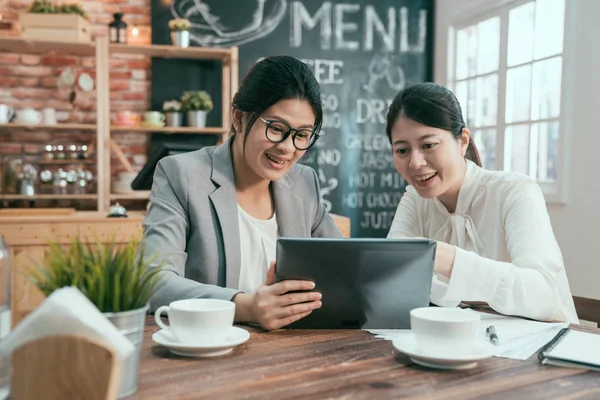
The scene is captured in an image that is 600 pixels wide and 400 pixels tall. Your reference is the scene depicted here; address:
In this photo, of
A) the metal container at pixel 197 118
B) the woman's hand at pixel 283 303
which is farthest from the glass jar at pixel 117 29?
the woman's hand at pixel 283 303

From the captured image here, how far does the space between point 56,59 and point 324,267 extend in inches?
151

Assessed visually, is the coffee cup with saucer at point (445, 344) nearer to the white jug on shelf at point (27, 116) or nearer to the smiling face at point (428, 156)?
the smiling face at point (428, 156)

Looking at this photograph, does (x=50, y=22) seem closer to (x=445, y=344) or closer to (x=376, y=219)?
(x=376, y=219)

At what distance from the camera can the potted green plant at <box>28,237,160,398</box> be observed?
32.8 inches

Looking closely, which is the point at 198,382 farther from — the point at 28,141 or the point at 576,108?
the point at 28,141

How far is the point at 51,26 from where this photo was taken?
13.1 ft

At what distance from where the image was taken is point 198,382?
2.94 feet

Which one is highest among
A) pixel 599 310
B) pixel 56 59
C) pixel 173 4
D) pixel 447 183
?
pixel 173 4

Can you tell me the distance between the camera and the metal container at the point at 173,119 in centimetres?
433

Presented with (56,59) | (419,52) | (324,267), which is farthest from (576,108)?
(56,59)

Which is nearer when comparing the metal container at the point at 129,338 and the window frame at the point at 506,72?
the metal container at the point at 129,338

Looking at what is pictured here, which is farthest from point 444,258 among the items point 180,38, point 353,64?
point 353,64

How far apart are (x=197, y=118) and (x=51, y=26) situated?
1.15 meters

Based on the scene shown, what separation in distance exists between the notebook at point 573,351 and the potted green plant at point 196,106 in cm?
348
